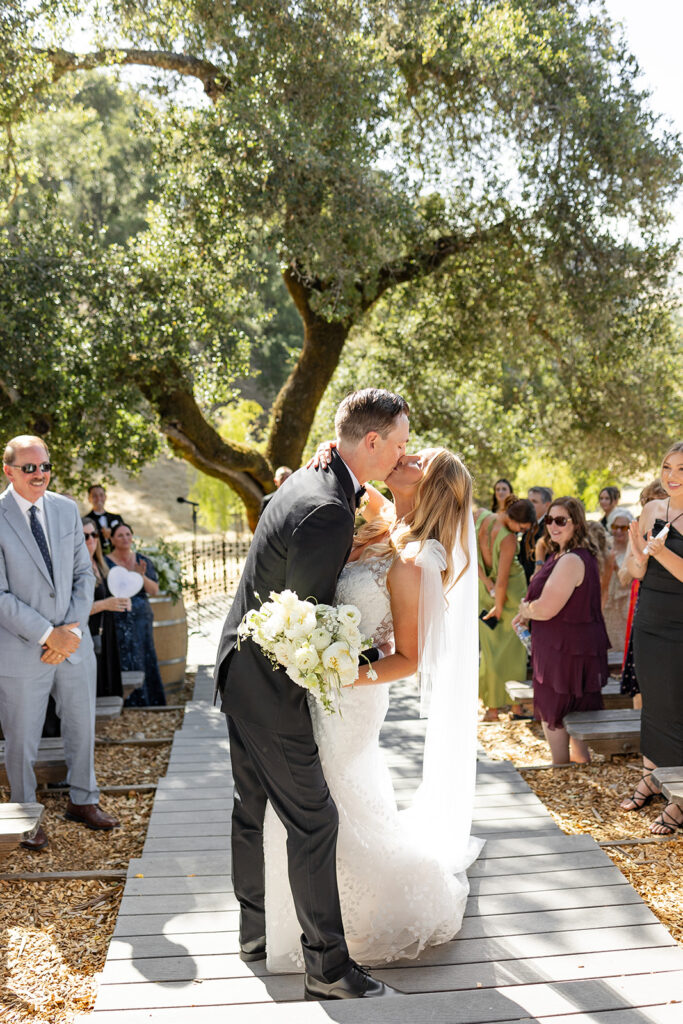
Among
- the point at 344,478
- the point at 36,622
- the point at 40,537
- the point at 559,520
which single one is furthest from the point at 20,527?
the point at 559,520

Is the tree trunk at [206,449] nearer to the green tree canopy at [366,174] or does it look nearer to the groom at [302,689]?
the green tree canopy at [366,174]

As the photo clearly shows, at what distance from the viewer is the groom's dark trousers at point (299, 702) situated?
290cm

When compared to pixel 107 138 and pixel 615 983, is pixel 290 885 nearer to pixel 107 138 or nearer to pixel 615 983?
pixel 615 983

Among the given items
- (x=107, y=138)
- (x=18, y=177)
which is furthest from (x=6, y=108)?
(x=107, y=138)

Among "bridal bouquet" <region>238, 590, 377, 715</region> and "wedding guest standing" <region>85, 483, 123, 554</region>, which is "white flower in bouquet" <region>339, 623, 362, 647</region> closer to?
"bridal bouquet" <region>238, 590, 377, 715</region>

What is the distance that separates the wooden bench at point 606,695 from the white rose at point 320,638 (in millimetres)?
3893

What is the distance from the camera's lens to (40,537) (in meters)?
4.66

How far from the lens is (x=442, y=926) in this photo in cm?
329

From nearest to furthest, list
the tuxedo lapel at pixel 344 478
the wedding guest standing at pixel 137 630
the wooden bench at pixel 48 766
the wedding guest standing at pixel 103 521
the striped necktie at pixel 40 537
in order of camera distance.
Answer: the tuxedo lapel at pixel 344 478
the striped necktie at pixel 40 537
the wooden bench at pixel 48 766
the wedding guest standing at pixel 137 630
the wedding guest standing at pixel 103 521

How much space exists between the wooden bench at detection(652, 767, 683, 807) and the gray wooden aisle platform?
421 millimetres

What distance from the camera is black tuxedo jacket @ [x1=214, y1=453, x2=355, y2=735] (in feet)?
9.46

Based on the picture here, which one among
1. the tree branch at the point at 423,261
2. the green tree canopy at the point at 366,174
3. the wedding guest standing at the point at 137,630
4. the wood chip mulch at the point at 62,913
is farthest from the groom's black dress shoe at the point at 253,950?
the tree branch at the point at 423,261

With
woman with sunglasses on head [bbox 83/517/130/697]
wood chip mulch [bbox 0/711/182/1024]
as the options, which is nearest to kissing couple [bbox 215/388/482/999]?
wood chip mulch [bbox 0/711/182/1024]

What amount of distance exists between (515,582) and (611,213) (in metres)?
5.02
